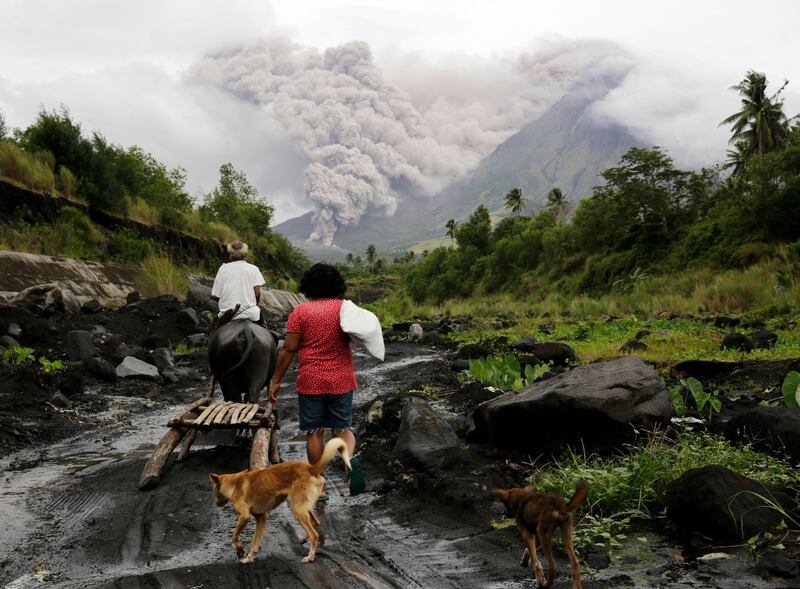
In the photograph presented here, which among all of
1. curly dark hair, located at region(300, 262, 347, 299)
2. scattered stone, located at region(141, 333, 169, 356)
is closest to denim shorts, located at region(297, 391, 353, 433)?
curly dark hair, located at region(300, 262, 347, 299)

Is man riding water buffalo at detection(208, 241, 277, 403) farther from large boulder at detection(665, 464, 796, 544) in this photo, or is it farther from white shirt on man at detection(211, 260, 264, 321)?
large boulder at detection(665, 464, 796, 544)

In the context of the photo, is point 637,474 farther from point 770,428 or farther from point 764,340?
point 764,340

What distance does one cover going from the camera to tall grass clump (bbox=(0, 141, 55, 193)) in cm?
2217

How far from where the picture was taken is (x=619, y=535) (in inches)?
165

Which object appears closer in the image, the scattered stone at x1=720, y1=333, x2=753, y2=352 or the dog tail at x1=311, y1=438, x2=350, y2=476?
the dog tail at x1=311, y1=438, x2=350, y2=476

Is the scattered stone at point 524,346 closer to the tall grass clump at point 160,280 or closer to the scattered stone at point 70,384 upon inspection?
the scattered stone at point 70,384

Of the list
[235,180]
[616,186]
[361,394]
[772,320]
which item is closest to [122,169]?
[361,394]

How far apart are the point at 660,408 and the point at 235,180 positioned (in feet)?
249

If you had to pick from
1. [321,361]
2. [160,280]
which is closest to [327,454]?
[321,361]

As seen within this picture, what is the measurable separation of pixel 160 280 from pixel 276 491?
769 inches

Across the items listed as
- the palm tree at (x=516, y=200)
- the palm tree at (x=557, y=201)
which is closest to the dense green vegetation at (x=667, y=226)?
the palm tree at (x=557, y=201)

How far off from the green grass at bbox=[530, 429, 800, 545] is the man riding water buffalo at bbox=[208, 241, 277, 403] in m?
3.71

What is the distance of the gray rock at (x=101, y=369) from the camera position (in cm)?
1208

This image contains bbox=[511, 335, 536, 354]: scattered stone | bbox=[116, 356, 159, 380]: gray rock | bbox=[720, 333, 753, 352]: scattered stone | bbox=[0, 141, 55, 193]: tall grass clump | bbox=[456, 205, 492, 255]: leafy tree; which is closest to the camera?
bbox=[720, 333, 753, 352]: scattered stone
